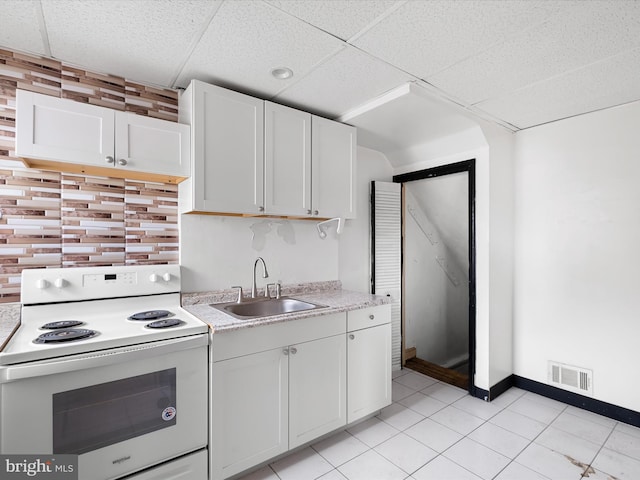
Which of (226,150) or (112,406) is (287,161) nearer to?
(226,150)

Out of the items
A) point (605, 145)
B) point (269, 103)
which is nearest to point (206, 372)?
point (269, 103)

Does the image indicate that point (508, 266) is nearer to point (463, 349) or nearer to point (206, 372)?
point (463, 349)

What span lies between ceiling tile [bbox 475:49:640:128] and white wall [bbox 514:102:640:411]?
0.17m

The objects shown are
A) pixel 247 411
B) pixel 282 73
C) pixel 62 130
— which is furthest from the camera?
pixel 282 73

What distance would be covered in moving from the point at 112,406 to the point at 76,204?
1.19 m

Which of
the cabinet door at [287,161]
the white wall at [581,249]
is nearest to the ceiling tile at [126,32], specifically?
the cabinet door at [287,161]

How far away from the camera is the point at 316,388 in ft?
6.81

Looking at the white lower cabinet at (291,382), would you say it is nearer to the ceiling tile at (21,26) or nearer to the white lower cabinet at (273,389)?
the white lower cabinet at (273,389)

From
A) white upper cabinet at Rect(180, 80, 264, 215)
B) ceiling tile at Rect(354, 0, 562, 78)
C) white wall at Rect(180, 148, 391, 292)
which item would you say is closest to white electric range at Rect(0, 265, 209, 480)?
white wall at Rect(180, 148, 391, 292)

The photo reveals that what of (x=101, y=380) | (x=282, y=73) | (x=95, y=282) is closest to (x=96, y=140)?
(x=95, y=282)

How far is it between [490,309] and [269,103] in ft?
7.92

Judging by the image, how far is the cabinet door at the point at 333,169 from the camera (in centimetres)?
252

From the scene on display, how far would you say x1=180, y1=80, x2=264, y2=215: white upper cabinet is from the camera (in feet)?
6.57

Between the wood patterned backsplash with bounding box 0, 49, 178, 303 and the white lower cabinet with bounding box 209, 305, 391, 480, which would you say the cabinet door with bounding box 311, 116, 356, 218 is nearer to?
the white lower cabinet with bounding box 209, 305, 391, 480
